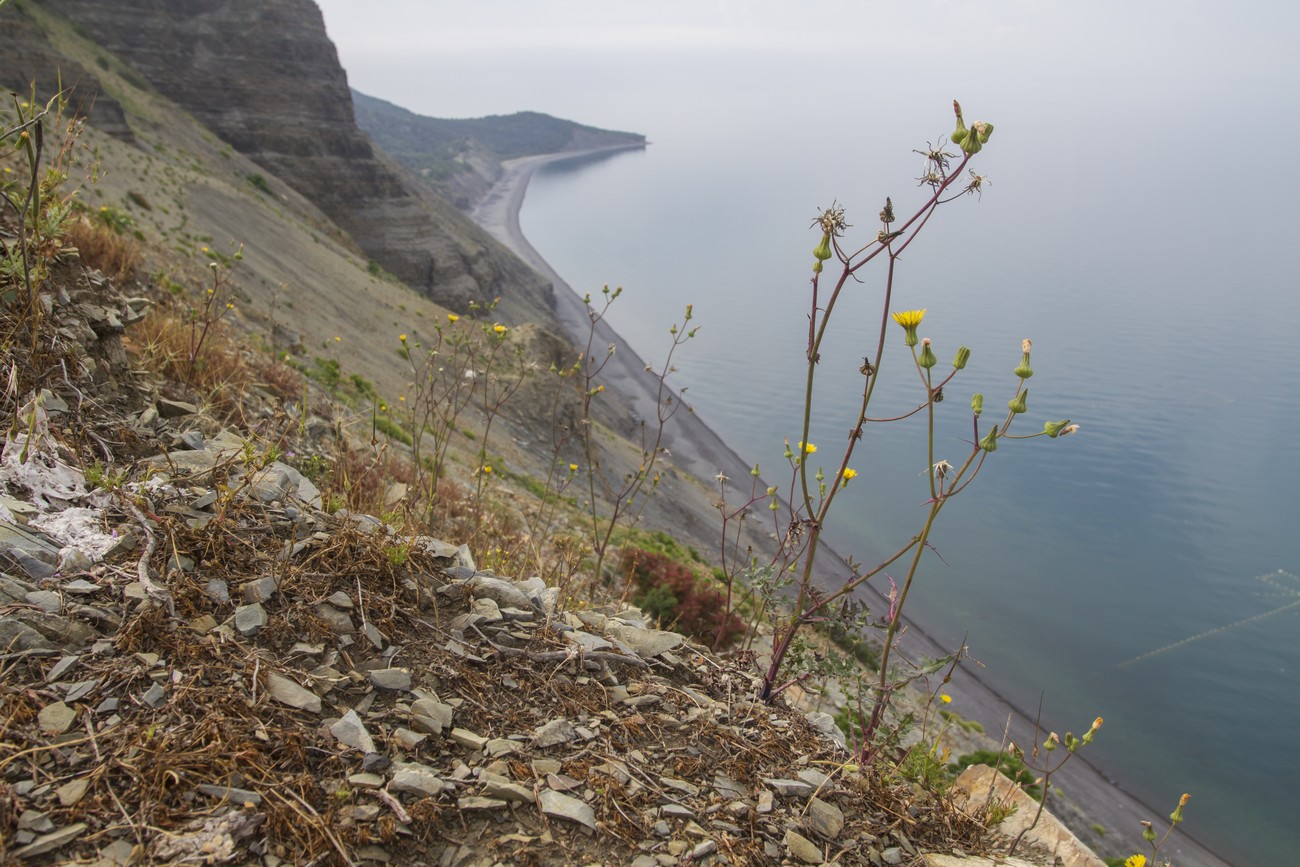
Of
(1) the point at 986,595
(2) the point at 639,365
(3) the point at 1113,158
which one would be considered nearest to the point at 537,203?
(2) the point at 639,365

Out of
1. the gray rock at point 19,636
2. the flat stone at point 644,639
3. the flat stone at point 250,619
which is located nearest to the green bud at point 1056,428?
the flat stone at point 644,639

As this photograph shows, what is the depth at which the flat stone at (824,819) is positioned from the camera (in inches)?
115

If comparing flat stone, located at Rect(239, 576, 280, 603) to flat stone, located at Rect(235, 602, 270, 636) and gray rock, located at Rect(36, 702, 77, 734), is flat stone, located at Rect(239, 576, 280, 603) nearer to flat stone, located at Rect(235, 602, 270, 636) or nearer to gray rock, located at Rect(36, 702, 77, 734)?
flat stone, located at Rect(235, 602, 270, 636)

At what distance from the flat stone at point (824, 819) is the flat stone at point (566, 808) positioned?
0.86 meters

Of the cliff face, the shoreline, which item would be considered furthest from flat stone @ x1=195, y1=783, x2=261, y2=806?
the cliff face

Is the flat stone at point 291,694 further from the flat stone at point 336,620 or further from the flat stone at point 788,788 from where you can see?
the flat stone at point 788,788

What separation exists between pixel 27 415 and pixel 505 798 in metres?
2.84

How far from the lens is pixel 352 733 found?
2.71m

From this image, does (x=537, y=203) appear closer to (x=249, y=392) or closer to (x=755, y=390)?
(x=755, y=390)

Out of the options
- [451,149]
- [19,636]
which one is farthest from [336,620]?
[451,149]

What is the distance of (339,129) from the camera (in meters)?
43.5

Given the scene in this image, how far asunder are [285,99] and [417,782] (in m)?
48.3

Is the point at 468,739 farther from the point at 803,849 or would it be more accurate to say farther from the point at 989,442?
the point at 989,442

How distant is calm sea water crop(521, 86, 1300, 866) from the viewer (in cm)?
2295
